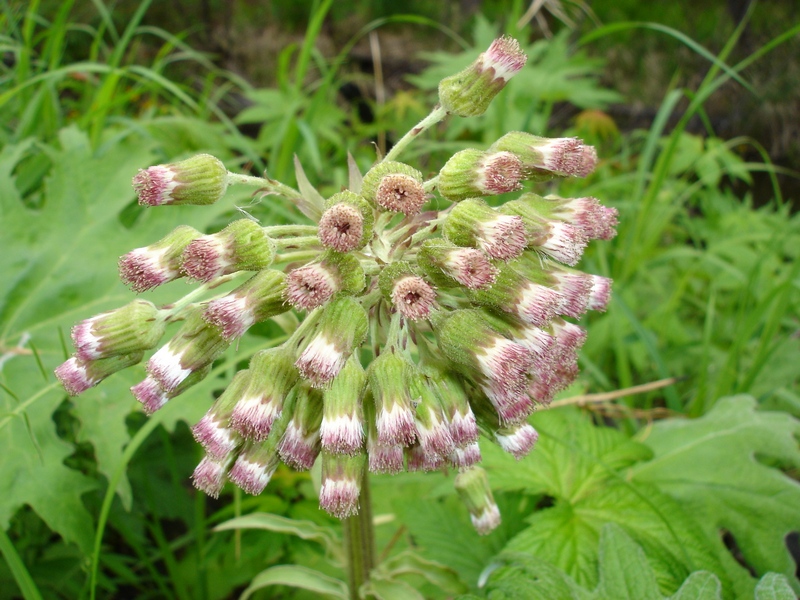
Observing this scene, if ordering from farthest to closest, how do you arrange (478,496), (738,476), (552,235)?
(738,476), (478,496), (552,235)

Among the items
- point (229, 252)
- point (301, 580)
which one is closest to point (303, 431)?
point (229, 252)

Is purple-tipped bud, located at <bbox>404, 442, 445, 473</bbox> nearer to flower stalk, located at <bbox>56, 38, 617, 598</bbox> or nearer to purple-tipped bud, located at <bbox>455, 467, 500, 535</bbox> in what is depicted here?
flower stalk, located at <bbox>56, 38, 617, 598</bbox>

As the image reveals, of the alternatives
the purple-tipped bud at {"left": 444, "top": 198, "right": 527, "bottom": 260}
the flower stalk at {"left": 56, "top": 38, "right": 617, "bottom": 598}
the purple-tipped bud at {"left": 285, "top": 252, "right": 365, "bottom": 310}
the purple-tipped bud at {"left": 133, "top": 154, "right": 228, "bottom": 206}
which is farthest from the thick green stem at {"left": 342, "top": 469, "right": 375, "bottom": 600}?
the purple-tipped bud at {"left": 133, "top": 154, "right": 228, "bottom": 206}

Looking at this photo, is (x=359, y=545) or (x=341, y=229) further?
(x=359, y=545)

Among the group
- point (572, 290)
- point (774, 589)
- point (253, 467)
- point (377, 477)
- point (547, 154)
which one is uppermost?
point (547, 154)

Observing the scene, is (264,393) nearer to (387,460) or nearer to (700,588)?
(387,460)

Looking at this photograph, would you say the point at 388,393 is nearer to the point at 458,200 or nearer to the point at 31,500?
the point at 458,200

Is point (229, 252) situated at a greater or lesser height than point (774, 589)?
greater
